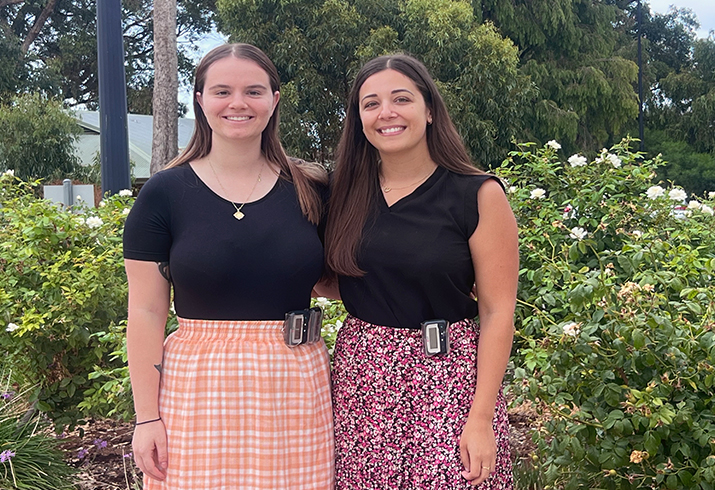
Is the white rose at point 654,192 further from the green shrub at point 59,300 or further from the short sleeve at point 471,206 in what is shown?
the green shrub at point 59,300

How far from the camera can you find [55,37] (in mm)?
27969

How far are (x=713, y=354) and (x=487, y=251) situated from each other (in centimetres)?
77

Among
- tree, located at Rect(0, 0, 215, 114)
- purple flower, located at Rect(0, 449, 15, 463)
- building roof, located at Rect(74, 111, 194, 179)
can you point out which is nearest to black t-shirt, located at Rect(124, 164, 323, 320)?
purple flower, located at Rect(0, 449, 15, 463)

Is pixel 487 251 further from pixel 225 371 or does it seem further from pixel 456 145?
pixel 225 371

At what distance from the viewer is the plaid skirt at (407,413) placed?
6.67 feet

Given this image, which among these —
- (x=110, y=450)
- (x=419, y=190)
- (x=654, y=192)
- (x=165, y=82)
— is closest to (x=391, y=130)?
(x=419, y=190)

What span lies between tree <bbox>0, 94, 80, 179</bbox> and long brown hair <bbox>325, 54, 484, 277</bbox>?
19.4 m

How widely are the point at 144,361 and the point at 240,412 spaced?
1.09 feet

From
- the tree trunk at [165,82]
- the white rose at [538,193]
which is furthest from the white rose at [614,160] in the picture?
the tree trunk at [165,82]

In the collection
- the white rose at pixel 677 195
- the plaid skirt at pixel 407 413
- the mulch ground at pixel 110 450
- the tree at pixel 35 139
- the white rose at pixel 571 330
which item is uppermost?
the tree at pixel 35 139

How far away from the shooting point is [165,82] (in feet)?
51.5

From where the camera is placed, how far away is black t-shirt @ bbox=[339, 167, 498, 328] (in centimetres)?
205

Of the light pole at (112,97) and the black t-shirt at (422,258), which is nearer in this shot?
the black t-shirt at (422,258)

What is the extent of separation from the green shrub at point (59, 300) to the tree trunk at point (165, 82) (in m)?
12.1
